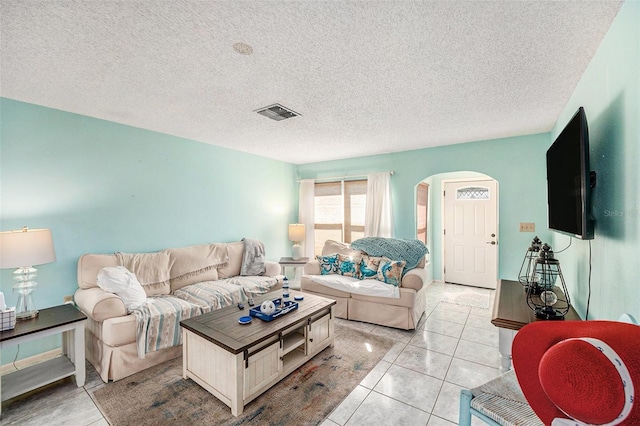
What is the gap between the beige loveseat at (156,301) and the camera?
234 cm

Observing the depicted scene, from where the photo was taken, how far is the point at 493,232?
16.3ft

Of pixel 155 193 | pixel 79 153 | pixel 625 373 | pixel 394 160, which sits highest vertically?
pixel 394 160

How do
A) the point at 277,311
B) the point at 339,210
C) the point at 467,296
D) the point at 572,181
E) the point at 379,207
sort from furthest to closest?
the point at 339,210 → the point at 379,207 → the point at 467,296 → the point at 277,311 → the point at 572,181

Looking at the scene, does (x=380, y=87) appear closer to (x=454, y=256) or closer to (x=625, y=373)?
Result: (x=625, y=373)

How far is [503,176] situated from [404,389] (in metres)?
3.21

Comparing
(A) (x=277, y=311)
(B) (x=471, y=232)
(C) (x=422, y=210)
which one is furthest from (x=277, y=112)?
(B) (x=471, y=232)

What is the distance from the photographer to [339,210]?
5.43 meters

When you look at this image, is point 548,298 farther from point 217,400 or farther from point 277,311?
point 217,400

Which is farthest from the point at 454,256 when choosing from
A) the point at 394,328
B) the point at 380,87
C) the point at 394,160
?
the point at 380,87

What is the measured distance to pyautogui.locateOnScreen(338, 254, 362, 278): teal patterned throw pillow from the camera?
3.88m

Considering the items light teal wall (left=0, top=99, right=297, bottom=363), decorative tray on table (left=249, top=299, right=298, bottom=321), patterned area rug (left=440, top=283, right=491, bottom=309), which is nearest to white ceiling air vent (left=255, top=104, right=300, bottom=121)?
light teal wall (left=0, top=99, right=297, bottom=363)

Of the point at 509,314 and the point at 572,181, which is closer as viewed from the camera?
the point at 572,181

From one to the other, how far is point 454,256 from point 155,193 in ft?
17.0

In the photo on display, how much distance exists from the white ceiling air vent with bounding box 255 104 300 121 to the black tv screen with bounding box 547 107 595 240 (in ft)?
7.41
